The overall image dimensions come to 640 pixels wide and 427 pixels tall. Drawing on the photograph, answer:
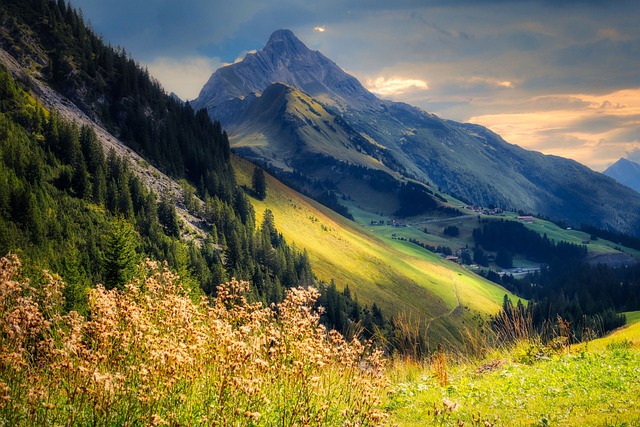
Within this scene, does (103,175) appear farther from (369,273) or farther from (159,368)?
(159,368)

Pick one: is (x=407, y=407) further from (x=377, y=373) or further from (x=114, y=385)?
(x=114, y=385)

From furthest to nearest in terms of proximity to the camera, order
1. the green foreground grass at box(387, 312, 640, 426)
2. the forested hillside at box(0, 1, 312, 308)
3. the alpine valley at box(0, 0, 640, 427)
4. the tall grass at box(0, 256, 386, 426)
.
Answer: the forested hillside at box(0, 1, 312, 308), the green foreground grass at box(387, 312, 640, 426), the alpine valley at box(0, 0, 640, 427), the tall grass at box(0, 256, 386, 426)

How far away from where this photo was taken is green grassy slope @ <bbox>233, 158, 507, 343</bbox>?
144000 millimetres

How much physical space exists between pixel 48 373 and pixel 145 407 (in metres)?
2.19

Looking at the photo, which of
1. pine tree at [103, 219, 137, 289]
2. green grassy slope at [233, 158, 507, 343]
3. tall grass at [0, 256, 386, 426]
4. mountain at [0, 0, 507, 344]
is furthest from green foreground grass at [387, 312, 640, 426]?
green grassy slope at [233, 158, 507, 343]

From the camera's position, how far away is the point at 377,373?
8.05 metres

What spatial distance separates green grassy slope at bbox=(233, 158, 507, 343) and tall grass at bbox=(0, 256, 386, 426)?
127970 millimetres

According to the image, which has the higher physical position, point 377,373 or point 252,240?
point 377,373

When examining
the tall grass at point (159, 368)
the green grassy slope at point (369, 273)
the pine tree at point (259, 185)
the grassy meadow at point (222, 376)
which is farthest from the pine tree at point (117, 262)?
the pine tree at point (259, 185)

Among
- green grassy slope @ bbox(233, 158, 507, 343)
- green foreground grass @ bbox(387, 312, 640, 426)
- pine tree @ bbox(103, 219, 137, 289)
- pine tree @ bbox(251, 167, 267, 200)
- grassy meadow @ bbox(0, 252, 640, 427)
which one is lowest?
green grassy slope @ bbox(233, 158, 507, 343)

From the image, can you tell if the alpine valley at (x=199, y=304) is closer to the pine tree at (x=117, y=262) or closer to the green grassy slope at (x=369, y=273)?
the pine tree at (x=117, y=262)

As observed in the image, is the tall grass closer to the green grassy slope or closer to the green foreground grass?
the green foreground grass

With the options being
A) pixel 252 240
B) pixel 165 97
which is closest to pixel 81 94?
pixel 165 97

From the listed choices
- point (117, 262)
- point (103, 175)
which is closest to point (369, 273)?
point (103, 175)
